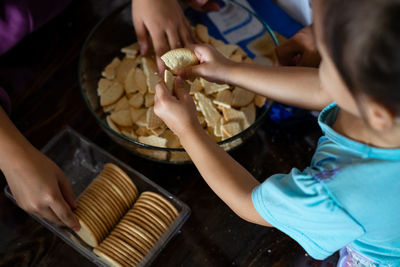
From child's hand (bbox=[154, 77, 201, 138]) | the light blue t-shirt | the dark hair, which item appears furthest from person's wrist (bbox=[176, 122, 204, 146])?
the dark hair

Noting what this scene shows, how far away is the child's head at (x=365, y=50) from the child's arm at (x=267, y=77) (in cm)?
20

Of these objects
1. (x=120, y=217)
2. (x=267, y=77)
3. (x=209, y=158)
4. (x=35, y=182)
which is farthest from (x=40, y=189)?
(x=267, y=77)

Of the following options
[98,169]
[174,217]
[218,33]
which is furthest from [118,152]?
[218,33]

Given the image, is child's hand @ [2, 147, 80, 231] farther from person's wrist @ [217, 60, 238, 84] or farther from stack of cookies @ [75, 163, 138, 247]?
person's wrist @ [217, 60, 238, 84]

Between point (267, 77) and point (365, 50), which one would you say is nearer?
point (365, 50)

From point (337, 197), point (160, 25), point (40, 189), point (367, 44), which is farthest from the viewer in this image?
point (160, 25)

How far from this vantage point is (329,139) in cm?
51

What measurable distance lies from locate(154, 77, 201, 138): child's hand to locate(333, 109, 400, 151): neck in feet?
0.57

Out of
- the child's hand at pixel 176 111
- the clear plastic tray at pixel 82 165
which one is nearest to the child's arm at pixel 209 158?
the child's hand at pixel 176 111

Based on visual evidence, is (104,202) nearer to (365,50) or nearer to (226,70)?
(226,70)

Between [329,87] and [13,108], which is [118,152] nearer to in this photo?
[13,108]

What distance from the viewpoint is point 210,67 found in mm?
614

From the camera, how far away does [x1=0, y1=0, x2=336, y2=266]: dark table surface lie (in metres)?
0.64

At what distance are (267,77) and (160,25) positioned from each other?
0.68 feet
